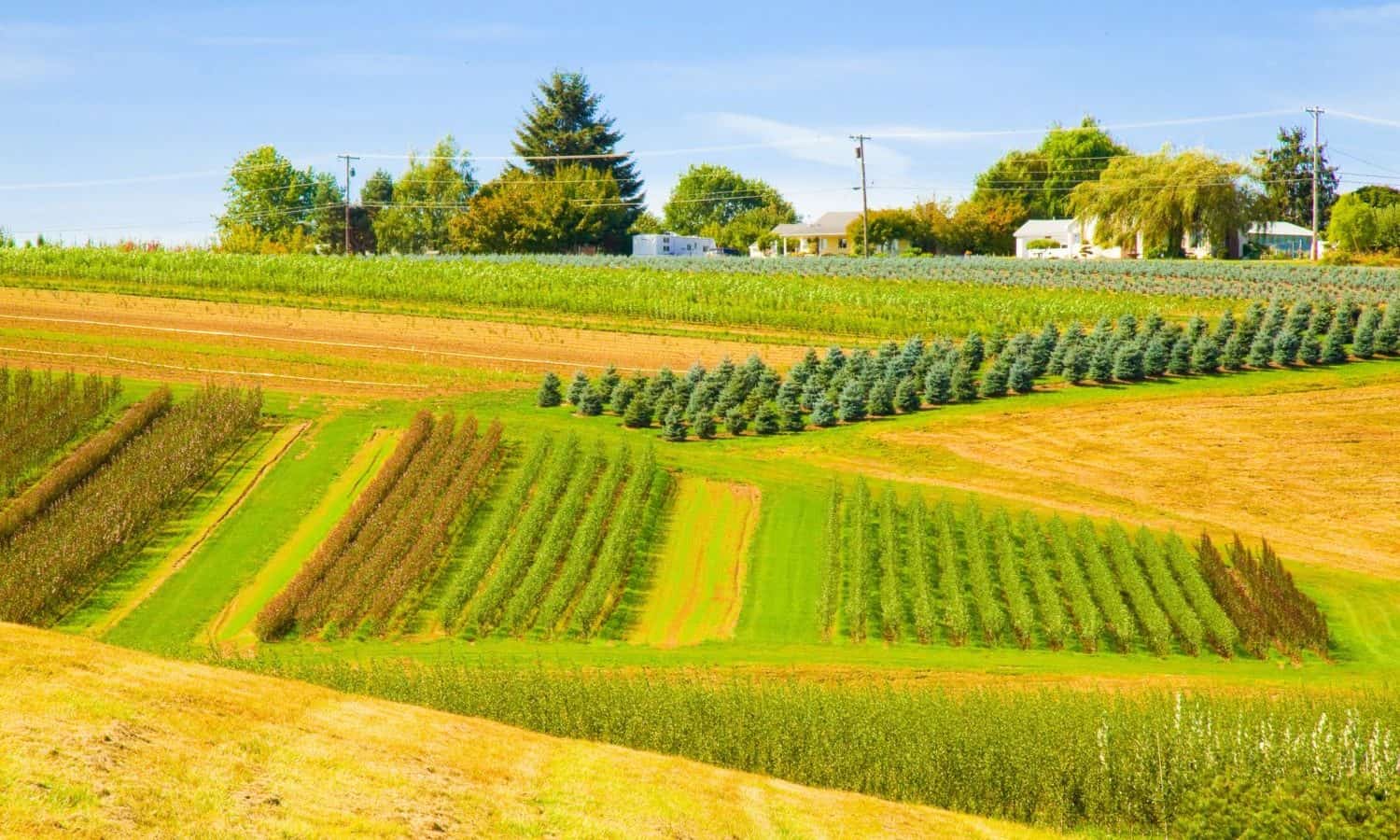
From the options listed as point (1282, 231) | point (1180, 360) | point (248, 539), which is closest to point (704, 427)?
point (248, 539)

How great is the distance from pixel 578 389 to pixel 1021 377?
1459 cm

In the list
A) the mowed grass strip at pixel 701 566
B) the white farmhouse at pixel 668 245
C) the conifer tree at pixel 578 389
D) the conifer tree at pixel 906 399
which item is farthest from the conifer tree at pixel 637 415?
the white farmhouse at pixel 668 245

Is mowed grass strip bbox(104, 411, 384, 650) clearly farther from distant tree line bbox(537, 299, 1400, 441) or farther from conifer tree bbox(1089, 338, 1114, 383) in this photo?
conifer tree bbox(1089, 338, 1114, 383)

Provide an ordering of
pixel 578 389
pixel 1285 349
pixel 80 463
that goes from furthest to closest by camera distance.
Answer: pixel 1285 349 < pixel 578 389 < pixel 80 463

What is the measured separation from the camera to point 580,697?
23.2 metres

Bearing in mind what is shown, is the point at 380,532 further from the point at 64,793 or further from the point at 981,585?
the point at 64,793

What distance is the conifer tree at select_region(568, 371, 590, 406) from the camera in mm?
45812

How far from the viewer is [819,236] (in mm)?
125438

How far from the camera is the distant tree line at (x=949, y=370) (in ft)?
147

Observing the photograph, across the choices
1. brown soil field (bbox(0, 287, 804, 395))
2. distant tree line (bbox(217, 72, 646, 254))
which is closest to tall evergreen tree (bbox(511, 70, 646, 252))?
distant tree line (bbox(217, 72, 646, 254))

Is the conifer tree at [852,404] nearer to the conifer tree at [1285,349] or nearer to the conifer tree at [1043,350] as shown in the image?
the conifer tree at [1043,350]

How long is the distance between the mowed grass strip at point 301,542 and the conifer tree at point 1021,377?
19.9 meters

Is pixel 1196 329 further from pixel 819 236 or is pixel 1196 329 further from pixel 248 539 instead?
pixel 819 236

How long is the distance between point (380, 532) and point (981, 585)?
1453 centimetres
